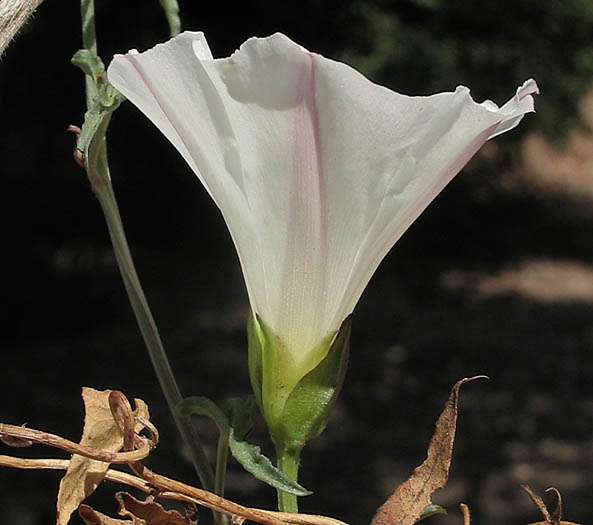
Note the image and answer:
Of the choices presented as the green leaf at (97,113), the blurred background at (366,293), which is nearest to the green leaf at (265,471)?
the green leaf at (97,113)

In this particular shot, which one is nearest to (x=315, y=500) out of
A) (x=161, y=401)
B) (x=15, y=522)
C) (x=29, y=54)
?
(x=161, y=401)

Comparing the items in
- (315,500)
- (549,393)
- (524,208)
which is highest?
(524,208)

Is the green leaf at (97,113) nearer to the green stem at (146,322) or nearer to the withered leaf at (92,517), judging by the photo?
the green stem at (146,322)

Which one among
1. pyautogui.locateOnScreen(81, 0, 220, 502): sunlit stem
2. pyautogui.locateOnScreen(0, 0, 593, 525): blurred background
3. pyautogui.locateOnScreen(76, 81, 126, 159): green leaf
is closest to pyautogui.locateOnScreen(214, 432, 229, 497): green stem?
pyautogui.locateOnScreen(81, 0, 220, 502): sunlit stem

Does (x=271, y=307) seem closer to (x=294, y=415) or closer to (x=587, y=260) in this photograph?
(x=294, y=415)

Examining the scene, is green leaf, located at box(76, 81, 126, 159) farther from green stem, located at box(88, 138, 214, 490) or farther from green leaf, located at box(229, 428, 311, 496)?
green leaf, located at box(229, 428, 311, 496)
